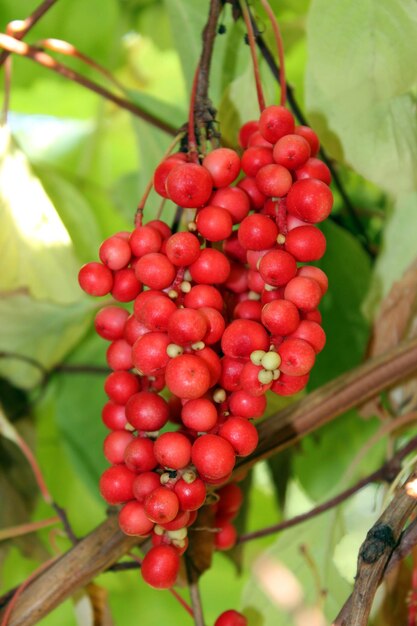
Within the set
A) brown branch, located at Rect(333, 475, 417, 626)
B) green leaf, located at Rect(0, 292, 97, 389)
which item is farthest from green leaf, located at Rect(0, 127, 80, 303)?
brown branch, located at Rect(333, 475, 417, 626)

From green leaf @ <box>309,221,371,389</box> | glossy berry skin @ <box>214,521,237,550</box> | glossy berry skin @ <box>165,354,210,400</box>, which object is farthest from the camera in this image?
green leaf @ <box>309,221,371,389</box>

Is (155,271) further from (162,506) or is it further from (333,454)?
(333,454)

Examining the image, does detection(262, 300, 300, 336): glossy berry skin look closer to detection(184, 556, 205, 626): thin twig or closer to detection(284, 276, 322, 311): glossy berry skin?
detection(284, 276, 322, 311): glossy berry skin

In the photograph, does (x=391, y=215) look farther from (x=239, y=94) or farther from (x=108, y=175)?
(x=108, y=175)

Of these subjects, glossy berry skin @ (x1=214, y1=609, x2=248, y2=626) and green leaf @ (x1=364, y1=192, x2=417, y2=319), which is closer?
glossy berry skin @ (x1=214, y1=609, x2=248, y2=626)

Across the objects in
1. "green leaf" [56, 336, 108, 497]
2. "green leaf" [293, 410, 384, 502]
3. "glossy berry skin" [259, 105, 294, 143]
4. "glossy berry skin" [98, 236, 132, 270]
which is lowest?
"green leaf" [56, 336, 108, 497]

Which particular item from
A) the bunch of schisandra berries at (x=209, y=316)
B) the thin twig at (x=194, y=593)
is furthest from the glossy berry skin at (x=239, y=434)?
the thin twig at (x=194, y=593)
